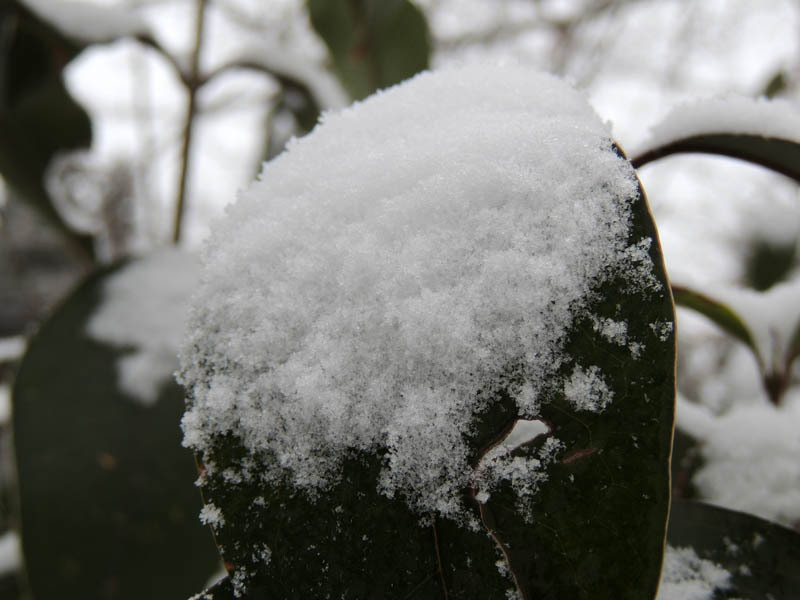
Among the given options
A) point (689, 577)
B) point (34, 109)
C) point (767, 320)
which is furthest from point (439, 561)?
point (34, 109)

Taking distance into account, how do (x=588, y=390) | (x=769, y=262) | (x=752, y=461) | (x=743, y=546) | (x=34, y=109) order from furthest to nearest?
(x=769, y=262) < (x=34, y=109) < (x=752, y=461) < (x=743, y=546) < (x=588, y=390)

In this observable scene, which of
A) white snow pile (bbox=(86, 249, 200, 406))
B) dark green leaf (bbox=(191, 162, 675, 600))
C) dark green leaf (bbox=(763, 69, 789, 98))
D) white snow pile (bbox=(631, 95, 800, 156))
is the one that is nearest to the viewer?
dark green leaf (bbox=(191, 162, 675, 600))

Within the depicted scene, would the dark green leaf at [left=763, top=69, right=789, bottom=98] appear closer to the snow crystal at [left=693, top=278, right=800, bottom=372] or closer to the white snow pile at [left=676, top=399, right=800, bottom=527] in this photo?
the snow crystal at [left=693, top=278, right=800, bottom=372]

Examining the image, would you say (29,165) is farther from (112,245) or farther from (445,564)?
(112,245)

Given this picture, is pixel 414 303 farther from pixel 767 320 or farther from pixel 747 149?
pixel 767 320

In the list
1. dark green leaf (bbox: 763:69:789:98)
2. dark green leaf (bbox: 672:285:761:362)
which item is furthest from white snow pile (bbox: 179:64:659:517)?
dark green leaf (bbox: 763:69:789:98)

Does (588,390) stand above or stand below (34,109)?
below
